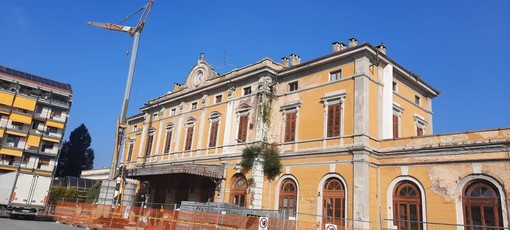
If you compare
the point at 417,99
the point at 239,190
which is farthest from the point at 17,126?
the point at 417,99

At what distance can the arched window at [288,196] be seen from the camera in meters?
21.2

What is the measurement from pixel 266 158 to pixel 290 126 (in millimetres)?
2409

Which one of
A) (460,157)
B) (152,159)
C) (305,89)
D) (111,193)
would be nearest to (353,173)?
(460,157)

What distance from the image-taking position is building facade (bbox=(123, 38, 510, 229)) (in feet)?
53.1

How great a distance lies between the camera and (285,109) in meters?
23.5

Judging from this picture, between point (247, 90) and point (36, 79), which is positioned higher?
point (36, 79)

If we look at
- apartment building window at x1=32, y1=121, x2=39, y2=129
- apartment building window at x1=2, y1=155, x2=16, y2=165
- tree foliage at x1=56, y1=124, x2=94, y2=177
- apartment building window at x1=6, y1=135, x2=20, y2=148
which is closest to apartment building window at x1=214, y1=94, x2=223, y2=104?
apartment building window at x1=6, y1=135, x2=20, y2=148

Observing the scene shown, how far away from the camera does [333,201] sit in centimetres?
1930

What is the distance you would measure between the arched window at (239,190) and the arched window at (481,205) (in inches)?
Result: 465

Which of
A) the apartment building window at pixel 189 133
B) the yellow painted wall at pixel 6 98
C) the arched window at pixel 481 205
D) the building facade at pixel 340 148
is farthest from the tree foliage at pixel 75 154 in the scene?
the arched window at pixel 481 205

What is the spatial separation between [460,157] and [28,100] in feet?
160

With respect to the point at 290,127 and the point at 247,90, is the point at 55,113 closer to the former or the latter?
the point at 247,90

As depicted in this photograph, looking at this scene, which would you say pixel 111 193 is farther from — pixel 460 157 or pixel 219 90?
pixel 460 157

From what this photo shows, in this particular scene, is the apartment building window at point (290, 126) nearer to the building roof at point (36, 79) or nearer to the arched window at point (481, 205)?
the arched window at point (481, 205)
